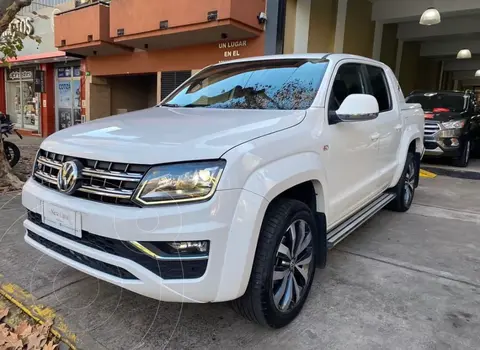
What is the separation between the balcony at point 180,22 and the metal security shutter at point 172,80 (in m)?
0.78

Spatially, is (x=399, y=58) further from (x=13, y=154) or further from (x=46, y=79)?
(x=46, y=79)

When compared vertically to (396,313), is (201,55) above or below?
above

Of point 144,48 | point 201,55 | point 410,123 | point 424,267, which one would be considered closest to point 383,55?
point 201,55

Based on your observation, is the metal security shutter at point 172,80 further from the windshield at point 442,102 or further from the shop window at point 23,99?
the shop window at point 23,99

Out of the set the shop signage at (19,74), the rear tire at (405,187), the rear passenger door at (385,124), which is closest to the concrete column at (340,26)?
the rear tire at (405,187)

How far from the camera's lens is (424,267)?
3.51 m

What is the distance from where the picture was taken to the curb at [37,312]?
241 cm

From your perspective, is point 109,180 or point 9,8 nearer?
point 109,180

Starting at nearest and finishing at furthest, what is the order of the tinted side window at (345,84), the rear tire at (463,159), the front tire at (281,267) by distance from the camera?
the front tire at (281,267) → the tinted side window at (345,84) → the rear tire at (463,159)

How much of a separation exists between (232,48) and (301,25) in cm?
177

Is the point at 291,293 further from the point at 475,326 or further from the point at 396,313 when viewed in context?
the point at 475,326

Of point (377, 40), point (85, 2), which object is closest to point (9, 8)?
point (85, 2)

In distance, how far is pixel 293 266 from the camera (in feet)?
8.35

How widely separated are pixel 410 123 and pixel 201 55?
7047 mm
